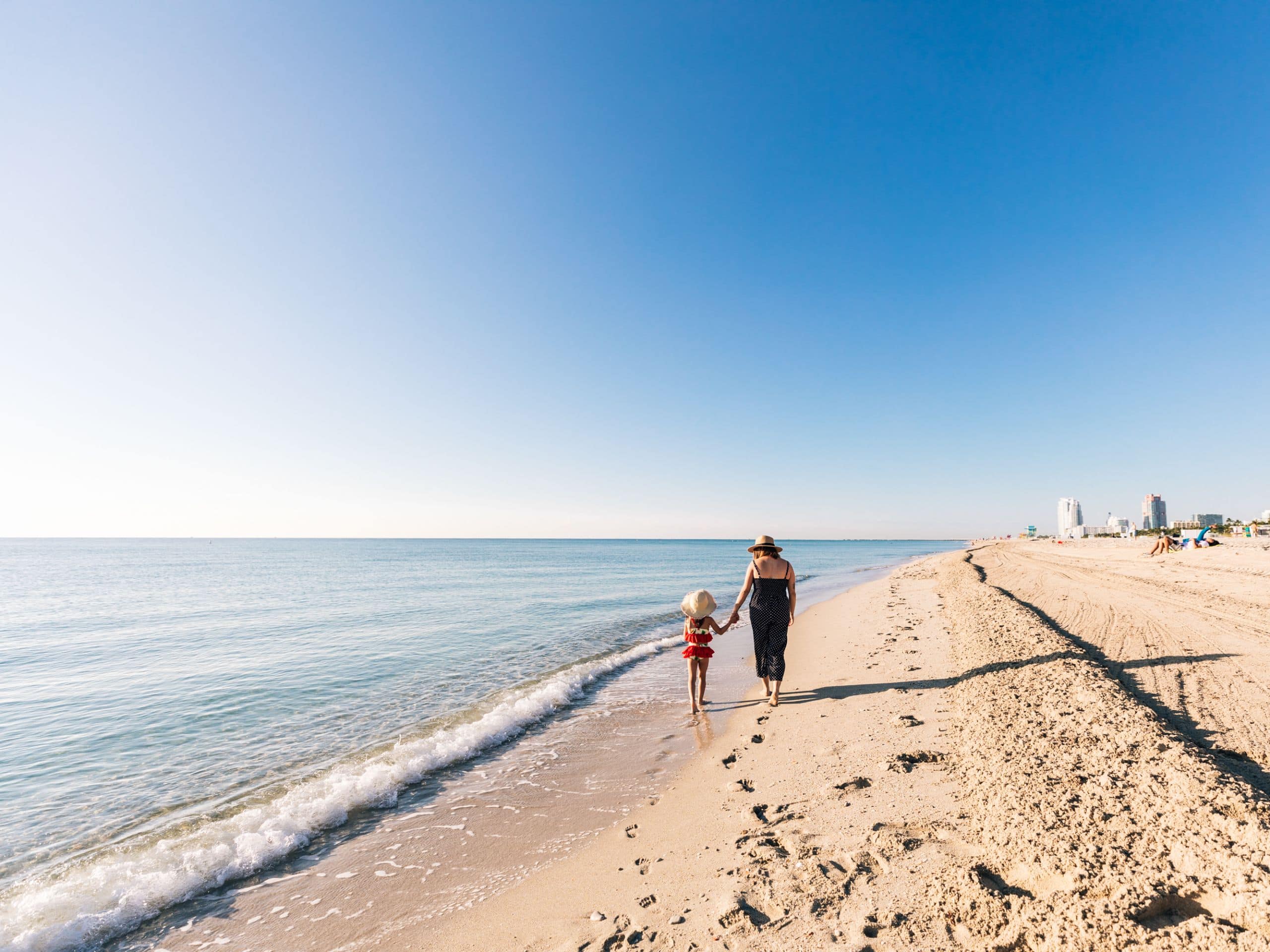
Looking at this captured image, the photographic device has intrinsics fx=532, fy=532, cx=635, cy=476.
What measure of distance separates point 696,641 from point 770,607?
1.18 metres

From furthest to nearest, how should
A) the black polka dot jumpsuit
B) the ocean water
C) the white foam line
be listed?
the black polka dot jumpsuit, the ocean water, the white foam line

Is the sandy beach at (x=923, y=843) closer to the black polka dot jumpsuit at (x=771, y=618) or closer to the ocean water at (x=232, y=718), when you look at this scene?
the black polka dot jumpsuit at (x=771, y=618)

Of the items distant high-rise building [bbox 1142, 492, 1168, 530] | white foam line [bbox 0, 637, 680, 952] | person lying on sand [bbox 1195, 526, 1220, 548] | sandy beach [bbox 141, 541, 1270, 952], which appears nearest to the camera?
sandy beach [bbox 141, 541, 1270, 952]

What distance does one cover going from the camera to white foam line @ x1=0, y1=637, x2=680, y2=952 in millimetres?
3848

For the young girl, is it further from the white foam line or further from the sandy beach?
the white foam line

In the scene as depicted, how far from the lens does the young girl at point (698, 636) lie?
25.6ft

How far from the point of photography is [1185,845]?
2.99 meters

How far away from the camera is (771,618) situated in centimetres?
762

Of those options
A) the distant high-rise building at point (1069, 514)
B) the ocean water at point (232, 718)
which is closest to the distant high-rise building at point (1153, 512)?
the distant high-rise building at point (1069, 514)

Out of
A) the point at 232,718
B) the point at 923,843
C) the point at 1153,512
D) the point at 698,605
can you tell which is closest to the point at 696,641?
the point at 698,605

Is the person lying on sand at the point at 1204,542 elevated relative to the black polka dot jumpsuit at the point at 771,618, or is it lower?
lower

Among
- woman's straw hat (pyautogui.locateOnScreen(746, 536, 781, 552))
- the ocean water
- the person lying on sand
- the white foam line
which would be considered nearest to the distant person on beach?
woman's straw hat (pyautogui.locateOnScreen(746, 536, 781, 552))

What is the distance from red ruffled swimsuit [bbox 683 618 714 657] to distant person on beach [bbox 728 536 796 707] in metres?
0.46

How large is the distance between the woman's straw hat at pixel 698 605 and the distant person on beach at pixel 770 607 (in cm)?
36
